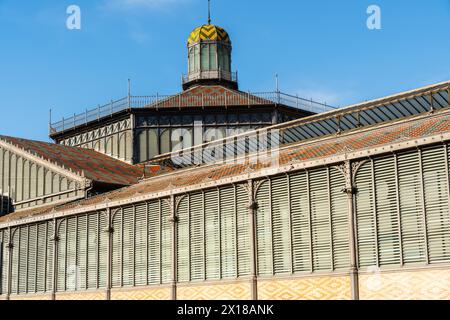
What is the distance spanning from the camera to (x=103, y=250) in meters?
50.5

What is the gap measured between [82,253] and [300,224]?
755 inches

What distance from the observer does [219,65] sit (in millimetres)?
85625

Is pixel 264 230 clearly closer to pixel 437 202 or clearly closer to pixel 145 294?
pixel 145 294

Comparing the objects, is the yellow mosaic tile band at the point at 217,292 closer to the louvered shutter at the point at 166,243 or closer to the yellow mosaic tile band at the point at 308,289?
the yellow mosaic tile band at the point at 308,289

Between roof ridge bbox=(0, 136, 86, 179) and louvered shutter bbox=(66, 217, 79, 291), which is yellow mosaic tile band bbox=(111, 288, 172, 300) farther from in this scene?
roof ridge bbox=(0, 136, 86, 179)

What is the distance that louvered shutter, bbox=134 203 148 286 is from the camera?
4762 cm

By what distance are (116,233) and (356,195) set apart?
1904cm

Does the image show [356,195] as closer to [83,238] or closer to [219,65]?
[83,238]

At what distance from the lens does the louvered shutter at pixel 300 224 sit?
3859cm

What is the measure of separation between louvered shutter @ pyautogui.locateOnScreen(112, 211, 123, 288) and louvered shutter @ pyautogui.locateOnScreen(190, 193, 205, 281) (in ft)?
21.9

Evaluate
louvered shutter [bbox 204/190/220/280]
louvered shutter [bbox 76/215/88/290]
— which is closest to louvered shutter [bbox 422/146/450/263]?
louvered shutter [bbox 204/190/220/280]

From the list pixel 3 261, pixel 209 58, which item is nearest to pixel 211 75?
pixel 209 58
